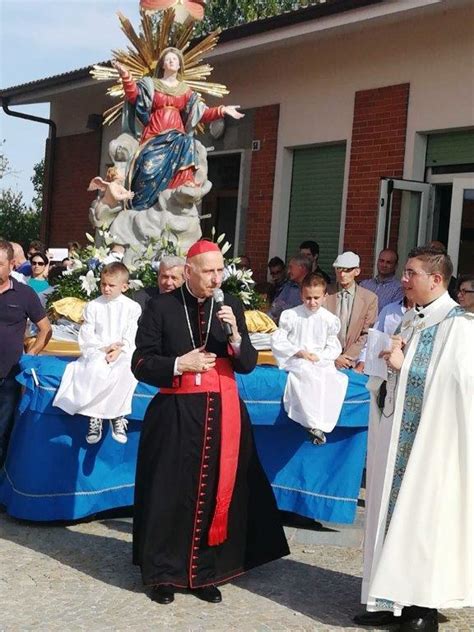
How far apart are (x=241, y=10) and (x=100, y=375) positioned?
27.7 m

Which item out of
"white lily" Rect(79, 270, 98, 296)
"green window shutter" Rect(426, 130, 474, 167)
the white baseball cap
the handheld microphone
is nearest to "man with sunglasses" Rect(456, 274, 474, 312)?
the white baseball cap

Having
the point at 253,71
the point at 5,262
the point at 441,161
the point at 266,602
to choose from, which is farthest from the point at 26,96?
the point at 266,602

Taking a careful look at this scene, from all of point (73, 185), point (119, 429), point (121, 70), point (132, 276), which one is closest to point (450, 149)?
point (121, 70)

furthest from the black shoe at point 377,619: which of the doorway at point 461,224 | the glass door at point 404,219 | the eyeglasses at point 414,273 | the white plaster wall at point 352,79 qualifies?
the white plaster wall at point 352,79

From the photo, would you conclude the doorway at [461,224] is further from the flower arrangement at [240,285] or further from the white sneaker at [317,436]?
the white sneaker at [317,436]

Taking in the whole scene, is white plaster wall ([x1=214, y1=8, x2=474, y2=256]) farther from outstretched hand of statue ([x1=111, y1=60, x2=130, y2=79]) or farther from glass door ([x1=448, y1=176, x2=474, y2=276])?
outstretched hand of statue ([x1=111, y1=60, x2=130, y2=79])

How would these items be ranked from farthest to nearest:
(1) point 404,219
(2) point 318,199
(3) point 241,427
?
(2) point 318,199 → (1) point 404,219 → (3) point 241,427

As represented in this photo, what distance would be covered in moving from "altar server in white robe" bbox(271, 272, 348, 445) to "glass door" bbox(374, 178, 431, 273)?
4.21 metres

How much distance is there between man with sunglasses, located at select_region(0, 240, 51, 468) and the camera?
6.76 metres

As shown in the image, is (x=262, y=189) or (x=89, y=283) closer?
(x=89, y=283)

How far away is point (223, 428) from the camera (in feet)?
17.0

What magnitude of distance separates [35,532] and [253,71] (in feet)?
28.9

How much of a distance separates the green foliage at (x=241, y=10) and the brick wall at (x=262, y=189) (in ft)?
61.0

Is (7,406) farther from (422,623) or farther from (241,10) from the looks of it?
(241,10)
